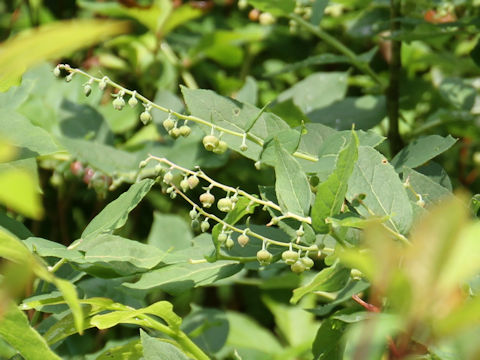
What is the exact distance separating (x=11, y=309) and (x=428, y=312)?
0.47m

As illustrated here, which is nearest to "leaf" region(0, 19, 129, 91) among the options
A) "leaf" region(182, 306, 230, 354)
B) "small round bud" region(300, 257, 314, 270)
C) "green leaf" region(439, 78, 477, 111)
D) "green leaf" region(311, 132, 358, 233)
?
"green leaf" region(311, 132, 358, 233)

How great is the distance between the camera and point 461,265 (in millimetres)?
340

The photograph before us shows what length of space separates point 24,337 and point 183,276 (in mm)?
221

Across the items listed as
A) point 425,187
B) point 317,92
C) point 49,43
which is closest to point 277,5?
point 317,92

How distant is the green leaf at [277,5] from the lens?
1227mm

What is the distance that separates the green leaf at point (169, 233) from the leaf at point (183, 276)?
43 centimetres

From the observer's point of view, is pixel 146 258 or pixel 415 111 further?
pixel 415 111

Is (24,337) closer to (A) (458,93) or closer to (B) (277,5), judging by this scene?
(B) (277,5)

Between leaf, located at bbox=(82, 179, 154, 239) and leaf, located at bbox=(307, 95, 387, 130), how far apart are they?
55 centimetres

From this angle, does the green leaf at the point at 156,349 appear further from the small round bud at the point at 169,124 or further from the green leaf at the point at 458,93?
the green leaf at the point at 458,93

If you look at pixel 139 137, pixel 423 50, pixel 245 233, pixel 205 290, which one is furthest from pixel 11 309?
pixel 423 50

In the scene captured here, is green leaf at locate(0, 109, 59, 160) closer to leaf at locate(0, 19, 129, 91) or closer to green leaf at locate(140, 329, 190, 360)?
green leaf at locate(140, 329, 190, 360)

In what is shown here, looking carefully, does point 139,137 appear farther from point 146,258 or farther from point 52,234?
point 146,258

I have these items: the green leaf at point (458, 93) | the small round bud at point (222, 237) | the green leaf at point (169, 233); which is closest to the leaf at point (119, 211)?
the small round bud at point (222, 237)
